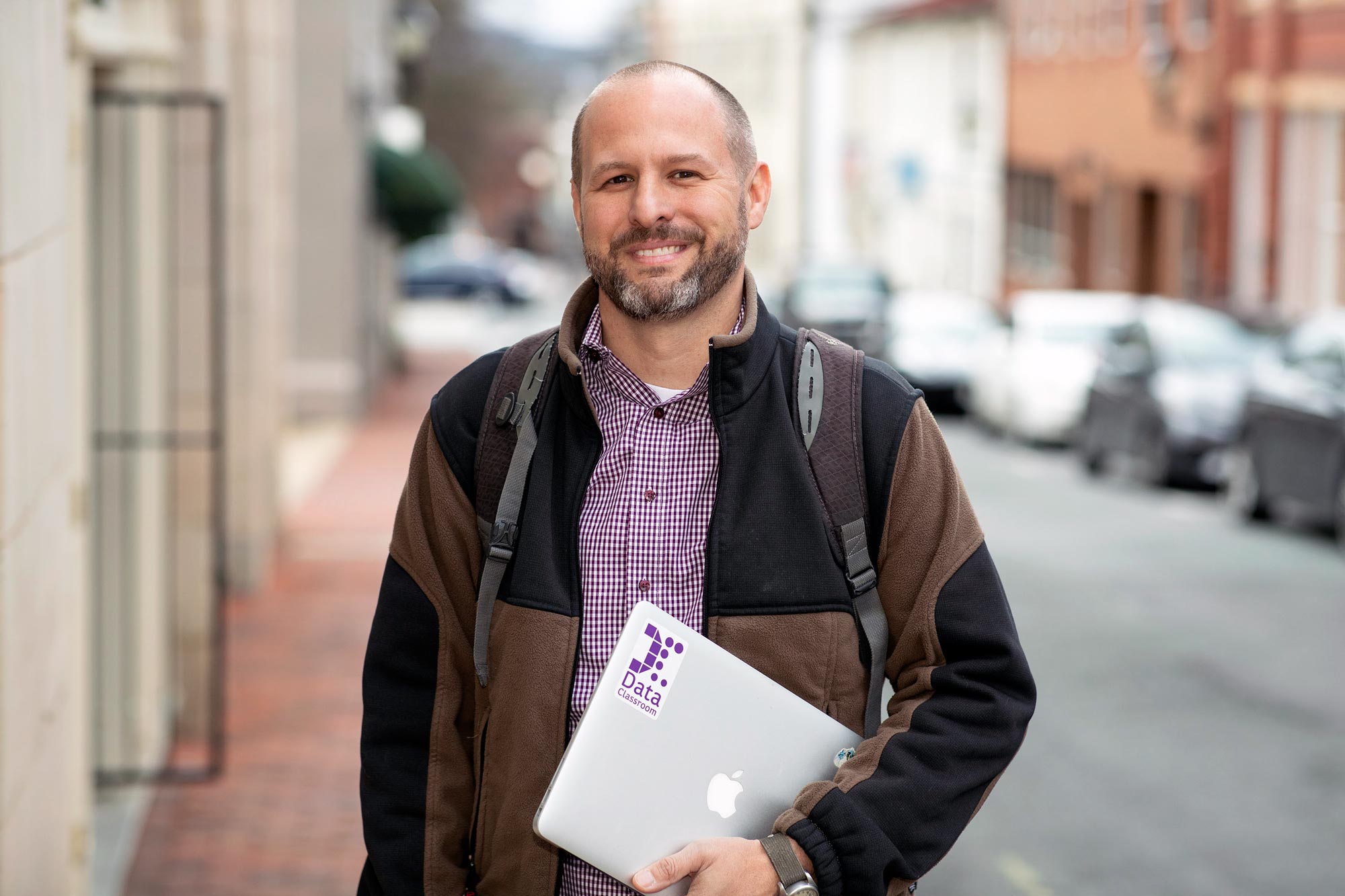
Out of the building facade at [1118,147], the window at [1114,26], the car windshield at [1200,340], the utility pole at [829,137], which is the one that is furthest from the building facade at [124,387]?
the utility pole at [829,137]

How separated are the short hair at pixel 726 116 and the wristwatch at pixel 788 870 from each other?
912 mm

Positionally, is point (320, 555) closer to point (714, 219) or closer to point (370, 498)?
point (370, 498)

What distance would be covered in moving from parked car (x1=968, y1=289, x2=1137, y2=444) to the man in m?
18.2

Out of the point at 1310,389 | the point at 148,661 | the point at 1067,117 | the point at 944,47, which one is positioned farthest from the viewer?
the point at 944,47

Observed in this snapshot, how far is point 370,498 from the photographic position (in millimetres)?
15797

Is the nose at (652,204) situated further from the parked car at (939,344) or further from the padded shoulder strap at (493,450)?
the parked car at (939,344)

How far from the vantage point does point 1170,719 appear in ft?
27.6

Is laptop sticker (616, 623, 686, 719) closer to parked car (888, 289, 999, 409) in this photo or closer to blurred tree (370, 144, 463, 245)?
blurred tree (370, 144, 463, 245)

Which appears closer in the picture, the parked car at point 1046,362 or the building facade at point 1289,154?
the parked car at point 1046,362

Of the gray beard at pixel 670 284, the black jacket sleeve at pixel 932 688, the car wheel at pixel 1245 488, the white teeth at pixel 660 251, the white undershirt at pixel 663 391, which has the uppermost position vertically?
the white teeth at pixel 660 251

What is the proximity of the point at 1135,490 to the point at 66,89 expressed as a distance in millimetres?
13811

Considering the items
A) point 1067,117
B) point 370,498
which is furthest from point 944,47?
point 370,498

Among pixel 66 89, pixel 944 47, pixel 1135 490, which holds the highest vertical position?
pixel 944 47

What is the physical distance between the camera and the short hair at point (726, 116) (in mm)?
2645
